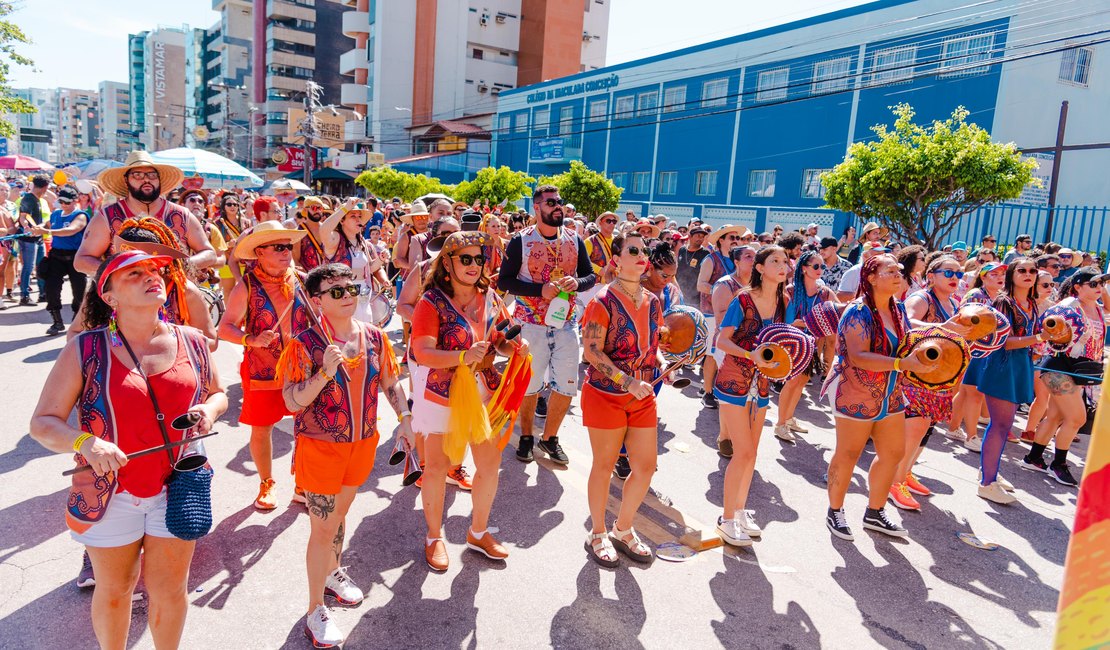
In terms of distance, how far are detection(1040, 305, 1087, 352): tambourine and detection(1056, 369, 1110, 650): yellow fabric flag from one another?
220 inches

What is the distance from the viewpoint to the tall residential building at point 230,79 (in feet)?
292

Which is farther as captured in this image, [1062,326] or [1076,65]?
[1076,65]

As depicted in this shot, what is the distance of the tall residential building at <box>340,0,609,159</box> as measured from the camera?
62.3 metres

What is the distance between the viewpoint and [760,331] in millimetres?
4402

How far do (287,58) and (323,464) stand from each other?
8865cm

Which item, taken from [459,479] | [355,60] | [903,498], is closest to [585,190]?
[903,498]

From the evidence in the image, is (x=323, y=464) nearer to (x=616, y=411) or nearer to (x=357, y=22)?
(x=616, y=411)

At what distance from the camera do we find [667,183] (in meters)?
36.7

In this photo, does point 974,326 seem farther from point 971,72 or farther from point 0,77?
point 971,72

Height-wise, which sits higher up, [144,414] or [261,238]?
[261,238]

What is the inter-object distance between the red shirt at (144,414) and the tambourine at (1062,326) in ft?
20.5

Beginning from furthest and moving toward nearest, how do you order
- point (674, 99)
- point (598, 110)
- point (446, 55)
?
1. point (446, 55)
2. point (598, 110)
3. point (674, 99)

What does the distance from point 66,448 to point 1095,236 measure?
26193 mm

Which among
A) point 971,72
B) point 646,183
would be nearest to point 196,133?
point 646,183
